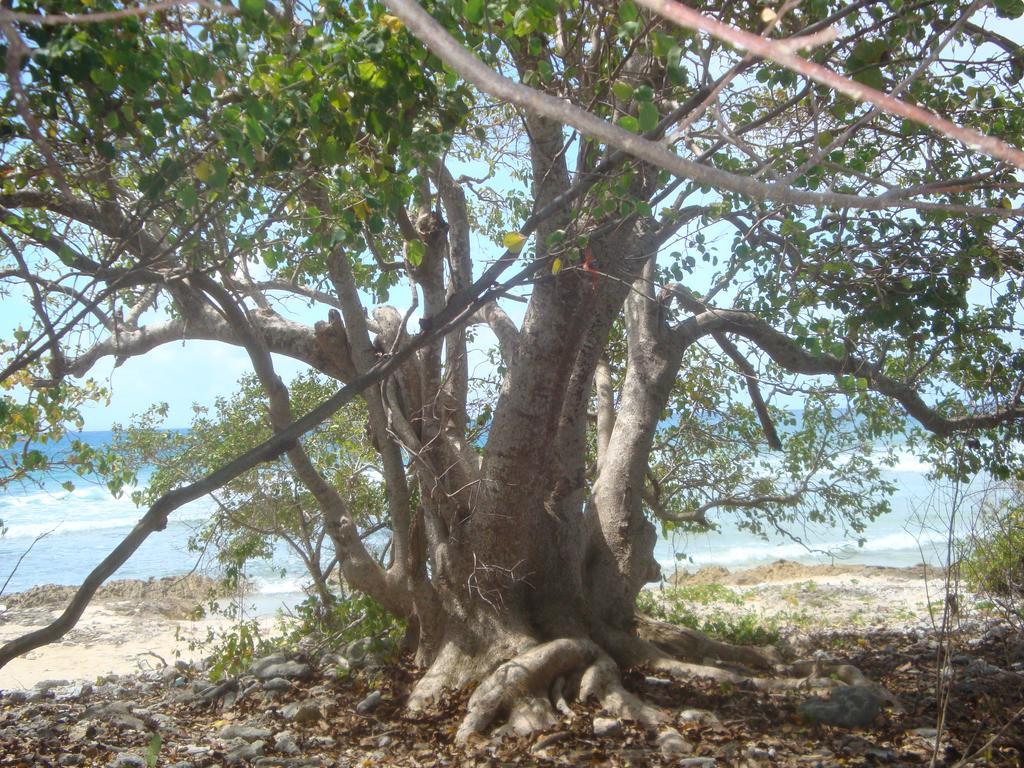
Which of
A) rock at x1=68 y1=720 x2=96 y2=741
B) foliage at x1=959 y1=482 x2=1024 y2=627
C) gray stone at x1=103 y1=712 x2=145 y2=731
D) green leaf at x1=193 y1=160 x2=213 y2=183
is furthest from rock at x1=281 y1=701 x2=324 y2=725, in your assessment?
foliage at x1=959 y1=482 x2=1024 y2=627

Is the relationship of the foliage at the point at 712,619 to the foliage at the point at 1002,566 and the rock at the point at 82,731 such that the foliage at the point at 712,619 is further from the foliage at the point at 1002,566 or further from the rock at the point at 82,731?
the rock at the point at 82,731

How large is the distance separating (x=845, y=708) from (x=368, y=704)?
290cm

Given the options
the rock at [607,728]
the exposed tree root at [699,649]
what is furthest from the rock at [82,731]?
the exposed tree root at [699,649]

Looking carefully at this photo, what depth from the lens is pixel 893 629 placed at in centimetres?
920

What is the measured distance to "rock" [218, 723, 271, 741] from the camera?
17.3ft

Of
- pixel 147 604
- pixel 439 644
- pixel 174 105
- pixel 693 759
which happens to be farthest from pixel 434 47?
pixel 147 604

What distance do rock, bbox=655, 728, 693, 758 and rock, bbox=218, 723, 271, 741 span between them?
2.31 meters

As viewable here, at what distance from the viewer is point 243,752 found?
4.95 m

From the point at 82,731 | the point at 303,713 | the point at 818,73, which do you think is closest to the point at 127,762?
the point at 82,731

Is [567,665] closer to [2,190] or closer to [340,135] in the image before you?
[340,135]

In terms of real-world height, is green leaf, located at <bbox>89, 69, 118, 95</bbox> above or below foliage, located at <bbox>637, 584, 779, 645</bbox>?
above

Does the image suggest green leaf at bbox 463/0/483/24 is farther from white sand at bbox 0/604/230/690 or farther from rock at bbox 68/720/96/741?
white sand at bbox 0/604/230/690

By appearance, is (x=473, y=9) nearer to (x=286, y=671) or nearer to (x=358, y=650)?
(x=358, y=650)

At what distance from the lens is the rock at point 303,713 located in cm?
557
